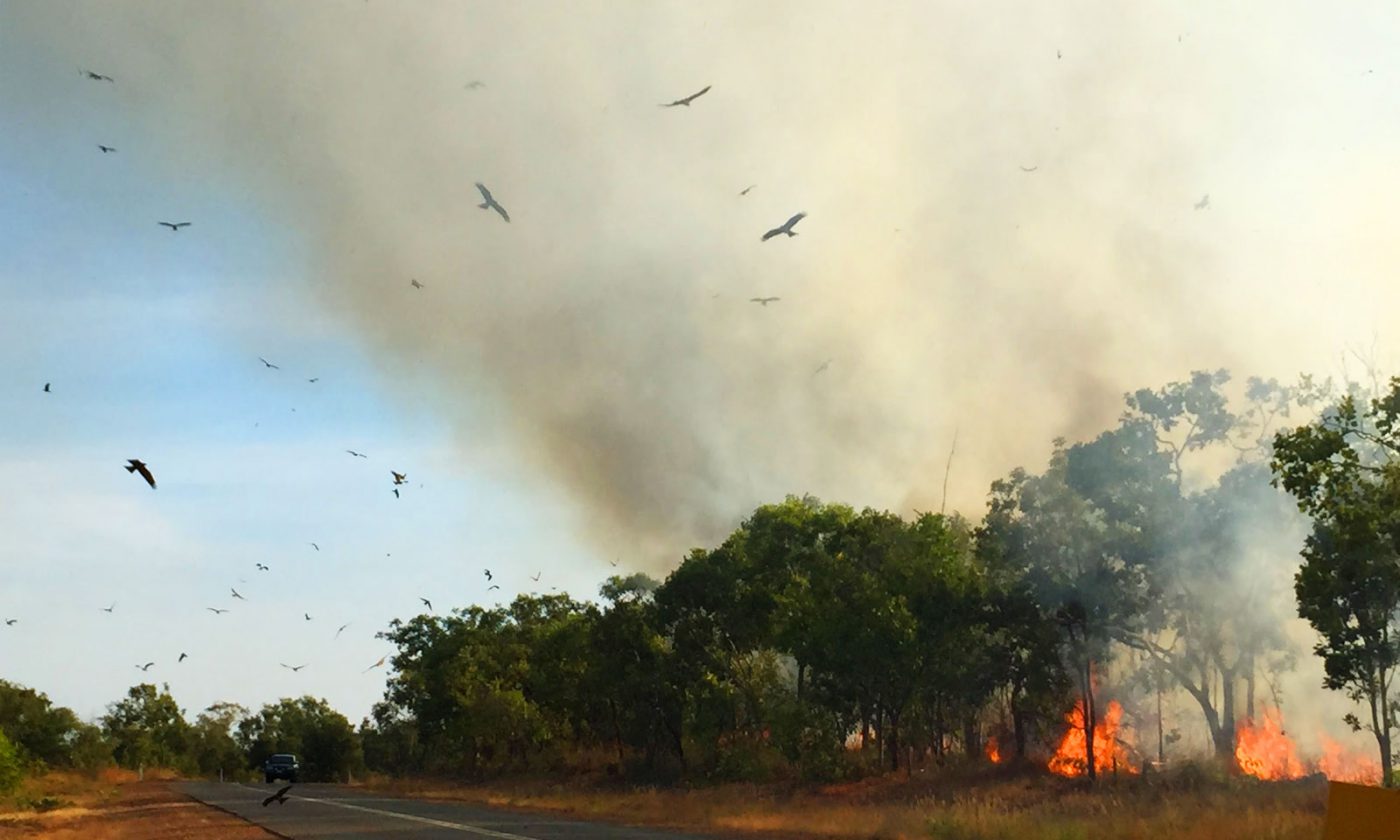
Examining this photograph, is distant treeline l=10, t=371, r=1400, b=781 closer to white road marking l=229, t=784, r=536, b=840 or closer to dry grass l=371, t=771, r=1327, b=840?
dry grass l=371, t=771, r=1327, b=840

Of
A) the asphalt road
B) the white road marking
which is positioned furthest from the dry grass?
the white road marking

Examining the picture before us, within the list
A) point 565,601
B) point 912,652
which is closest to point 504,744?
point 565,601

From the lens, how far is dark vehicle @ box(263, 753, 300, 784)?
80.5m

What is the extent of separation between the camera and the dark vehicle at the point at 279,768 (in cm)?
8050

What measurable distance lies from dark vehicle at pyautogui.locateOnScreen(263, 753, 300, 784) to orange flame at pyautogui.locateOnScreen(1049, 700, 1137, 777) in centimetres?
5528

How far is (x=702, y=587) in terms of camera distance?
60719 mm

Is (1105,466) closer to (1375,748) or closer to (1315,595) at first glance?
(1315,595)

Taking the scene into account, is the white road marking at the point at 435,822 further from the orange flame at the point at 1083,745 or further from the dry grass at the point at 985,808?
the orange flame at the point at 1083,745

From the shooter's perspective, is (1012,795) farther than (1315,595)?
Yes

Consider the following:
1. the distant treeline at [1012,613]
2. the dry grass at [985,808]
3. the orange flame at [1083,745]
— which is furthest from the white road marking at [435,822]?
the orange flame at [1083,745]

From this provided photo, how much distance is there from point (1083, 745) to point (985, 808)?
17.9 m

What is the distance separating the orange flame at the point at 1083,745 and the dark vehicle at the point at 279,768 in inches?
2176

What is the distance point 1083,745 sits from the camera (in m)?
46.9

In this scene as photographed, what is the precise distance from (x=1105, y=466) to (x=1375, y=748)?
18800 millimetres
